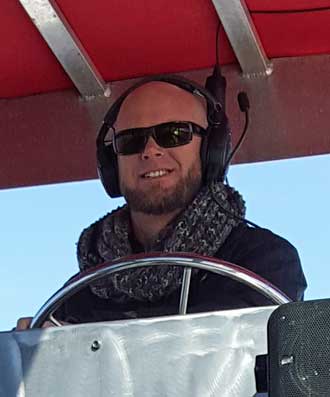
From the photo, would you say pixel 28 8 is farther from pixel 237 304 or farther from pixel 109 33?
pixel 237 304

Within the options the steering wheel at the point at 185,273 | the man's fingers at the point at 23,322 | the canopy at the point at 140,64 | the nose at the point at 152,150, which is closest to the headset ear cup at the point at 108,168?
the nose at the point at 152,150

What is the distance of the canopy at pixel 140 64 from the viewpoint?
3.07 meters

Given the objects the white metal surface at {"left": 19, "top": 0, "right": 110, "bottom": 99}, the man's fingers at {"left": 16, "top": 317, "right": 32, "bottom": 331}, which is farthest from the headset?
the man's fingers at {"left": 16, "top": 317, "right": 32, "bottom": 331}

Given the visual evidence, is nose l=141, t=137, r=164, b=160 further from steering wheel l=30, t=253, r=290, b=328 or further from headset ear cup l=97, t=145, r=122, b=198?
steering wheel l=30, t=253, r=290, b=328

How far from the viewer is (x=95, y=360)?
185cm

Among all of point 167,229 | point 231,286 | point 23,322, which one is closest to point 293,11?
point 167,229

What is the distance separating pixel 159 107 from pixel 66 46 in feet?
1.42

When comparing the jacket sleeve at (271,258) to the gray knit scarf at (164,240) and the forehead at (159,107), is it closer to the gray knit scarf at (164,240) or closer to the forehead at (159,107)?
the gray knit scarf at (164,240)

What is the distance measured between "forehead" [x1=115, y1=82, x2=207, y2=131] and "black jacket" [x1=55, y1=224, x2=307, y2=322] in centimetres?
39

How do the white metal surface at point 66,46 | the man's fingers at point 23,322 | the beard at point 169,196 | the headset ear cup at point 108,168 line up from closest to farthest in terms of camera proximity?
1. the man's fingers at point 23,322
2. the beard at point 169,196
3. the headset ear cup at point 108,168
4. the white metal surface at point 66,46

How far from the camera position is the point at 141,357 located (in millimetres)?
1812

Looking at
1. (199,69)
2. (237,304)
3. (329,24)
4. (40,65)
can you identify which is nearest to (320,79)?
(329,24)

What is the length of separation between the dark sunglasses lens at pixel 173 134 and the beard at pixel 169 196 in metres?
0.07

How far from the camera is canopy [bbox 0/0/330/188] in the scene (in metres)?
3.07
